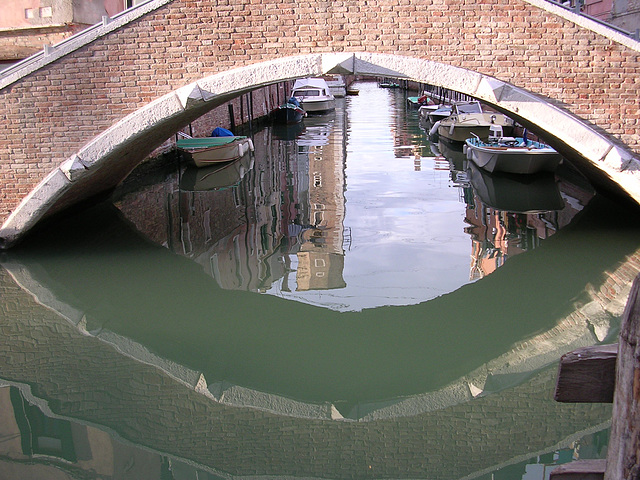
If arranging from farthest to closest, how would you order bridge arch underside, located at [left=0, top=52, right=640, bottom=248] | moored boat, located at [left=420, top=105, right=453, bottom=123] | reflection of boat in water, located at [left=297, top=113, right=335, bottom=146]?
moored boat, located at [left=420, top=105, right=453, bottom=123] → reflection of boat in water, located at [left=297, top=113, right=335, bottom=146] → bridge arch underside, located at [left=0, top=52, right=640, bottom=248]

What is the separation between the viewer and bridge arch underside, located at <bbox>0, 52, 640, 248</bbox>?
632 cm

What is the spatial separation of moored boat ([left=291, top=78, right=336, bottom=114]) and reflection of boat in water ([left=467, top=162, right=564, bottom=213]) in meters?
13.4

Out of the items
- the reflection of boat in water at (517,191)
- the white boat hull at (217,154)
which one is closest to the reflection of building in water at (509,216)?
the reflection of boat in water at (517,191)

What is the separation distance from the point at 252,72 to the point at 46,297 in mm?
2860

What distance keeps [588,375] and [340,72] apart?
529 centimetres

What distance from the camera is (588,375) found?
155 cm

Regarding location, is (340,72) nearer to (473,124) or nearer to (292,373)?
(292,373)

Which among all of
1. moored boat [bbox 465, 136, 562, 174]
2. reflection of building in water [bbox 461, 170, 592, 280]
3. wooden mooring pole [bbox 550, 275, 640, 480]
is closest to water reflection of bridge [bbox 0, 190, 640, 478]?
reflection of building in water [bbox 461, 170, 592, 280]

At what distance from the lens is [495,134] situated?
42.2 feet

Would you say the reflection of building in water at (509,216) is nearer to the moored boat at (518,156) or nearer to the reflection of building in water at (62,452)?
the moored boat at (518,156)

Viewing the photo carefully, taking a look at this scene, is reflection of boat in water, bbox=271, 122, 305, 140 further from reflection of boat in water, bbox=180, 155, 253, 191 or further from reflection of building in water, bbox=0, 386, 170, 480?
reflection of building in water, bbox=0, 386, 170, 480

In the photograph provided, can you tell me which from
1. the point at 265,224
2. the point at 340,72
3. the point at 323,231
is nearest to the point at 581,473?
the point at 340,72

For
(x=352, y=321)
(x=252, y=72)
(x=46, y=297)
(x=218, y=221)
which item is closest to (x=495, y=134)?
(x=218, y=221)

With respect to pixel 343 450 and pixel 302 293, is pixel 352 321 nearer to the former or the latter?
pixel 302 293
